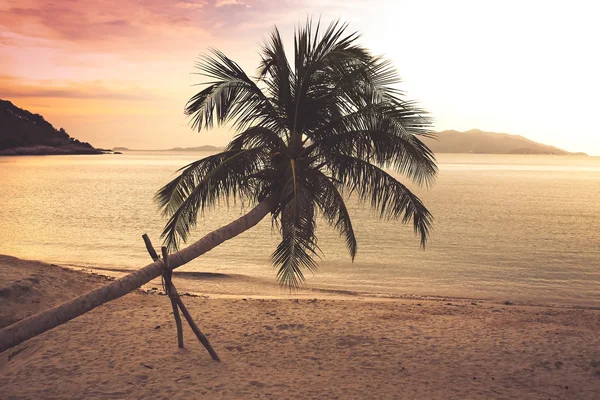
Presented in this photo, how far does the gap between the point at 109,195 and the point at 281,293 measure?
51.5 meters

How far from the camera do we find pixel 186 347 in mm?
9070

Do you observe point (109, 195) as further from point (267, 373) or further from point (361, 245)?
point (267, 373)

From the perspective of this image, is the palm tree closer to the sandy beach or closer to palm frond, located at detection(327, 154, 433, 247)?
palm frond, located at detection(327, 154, 433, 247)

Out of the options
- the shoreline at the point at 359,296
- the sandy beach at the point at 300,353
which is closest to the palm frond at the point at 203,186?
the sandy beach at the point at 300,353

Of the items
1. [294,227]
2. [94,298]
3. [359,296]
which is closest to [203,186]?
[294,227]

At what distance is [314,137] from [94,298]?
16.5 ft

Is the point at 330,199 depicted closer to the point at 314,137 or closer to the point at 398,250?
the point at 314,137

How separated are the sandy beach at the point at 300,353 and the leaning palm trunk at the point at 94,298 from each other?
1.47 metres

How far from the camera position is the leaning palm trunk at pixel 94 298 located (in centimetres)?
606

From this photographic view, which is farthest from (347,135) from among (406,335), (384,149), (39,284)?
(39,284)

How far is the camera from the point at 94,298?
6.69 metres

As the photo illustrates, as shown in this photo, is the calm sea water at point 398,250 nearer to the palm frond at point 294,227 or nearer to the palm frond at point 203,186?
the palm frond at point 203,186

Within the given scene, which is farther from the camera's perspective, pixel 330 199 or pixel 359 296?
pixel 359 296

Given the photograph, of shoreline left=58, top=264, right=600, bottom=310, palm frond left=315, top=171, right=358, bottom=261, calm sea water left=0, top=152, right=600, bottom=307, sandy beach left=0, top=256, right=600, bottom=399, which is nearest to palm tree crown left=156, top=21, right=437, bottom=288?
palm frond left=315, top=171, right=358, bottom=261
